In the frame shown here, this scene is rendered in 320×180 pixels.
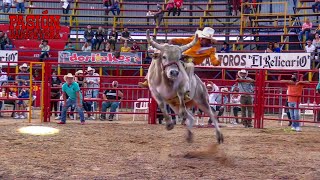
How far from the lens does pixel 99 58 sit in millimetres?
21812

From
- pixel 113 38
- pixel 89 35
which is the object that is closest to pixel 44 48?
pixel 89 35

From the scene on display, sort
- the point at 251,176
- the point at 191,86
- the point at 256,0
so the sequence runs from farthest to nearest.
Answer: the point at 256,0 → the point at 191,86 → the point at 251,176

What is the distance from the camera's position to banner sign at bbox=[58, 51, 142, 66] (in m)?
21.8

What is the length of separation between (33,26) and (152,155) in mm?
16114

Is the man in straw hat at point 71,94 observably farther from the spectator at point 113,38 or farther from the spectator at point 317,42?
the spectator at point 317,42

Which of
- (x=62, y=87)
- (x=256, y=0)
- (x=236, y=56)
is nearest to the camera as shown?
(x=62, y=87)

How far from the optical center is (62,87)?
47.3ft

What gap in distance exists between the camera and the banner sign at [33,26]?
2394 centimetres

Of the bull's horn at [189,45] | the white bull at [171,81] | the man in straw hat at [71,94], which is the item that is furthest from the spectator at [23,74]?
the bull's horn at [189,45]

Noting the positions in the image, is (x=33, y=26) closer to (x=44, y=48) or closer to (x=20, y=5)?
(x=44, y=48)

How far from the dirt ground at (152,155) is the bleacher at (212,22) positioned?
11.2 metres

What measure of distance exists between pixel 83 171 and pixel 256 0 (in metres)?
19.9

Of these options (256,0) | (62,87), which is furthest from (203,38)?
(256,0)

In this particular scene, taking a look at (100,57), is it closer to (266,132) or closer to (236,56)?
(236,56)
